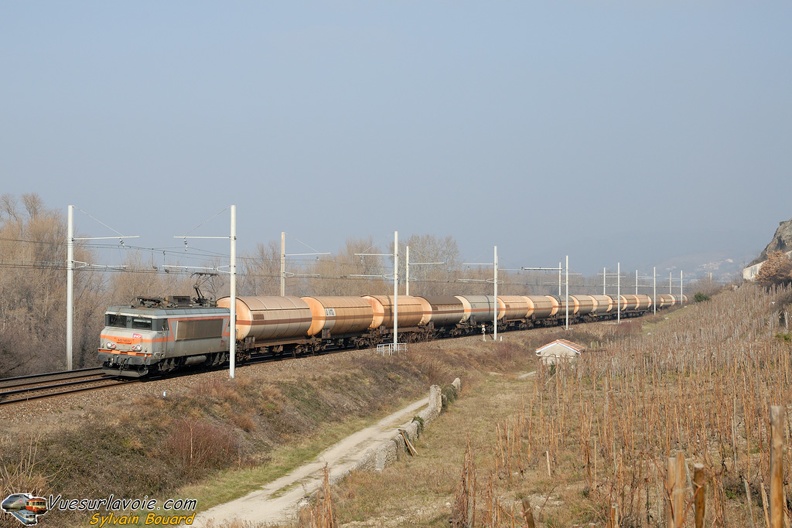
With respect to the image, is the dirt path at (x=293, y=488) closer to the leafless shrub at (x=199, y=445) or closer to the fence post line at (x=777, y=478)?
the leafless shrub at (x=199, y=445)

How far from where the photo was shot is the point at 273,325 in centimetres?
4291

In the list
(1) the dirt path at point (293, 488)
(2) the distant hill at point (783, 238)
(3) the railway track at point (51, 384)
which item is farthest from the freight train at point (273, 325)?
(2) the distant hill at point (783, 238)

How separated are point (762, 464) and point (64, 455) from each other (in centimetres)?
1639

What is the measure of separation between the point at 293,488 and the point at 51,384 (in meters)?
13.3

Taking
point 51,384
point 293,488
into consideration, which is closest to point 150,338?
point 51,384

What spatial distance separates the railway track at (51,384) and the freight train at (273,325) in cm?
105

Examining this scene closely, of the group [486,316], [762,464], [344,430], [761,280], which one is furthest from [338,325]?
[761,280]

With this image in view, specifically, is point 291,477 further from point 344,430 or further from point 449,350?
point 449,350

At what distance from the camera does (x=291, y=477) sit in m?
24.4

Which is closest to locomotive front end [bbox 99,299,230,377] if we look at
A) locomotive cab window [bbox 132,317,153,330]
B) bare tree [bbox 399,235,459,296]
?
locomotive cab window [bbox 132,317,153,330]

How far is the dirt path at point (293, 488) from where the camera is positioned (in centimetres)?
1939

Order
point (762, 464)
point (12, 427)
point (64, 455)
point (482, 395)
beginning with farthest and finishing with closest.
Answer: point (482, 395)
point (12, 427)
point (64, 455)
point (762, 464)

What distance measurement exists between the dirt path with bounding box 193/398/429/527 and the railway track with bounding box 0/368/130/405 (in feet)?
29.8

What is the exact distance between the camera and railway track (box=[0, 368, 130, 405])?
26688 millimetres
